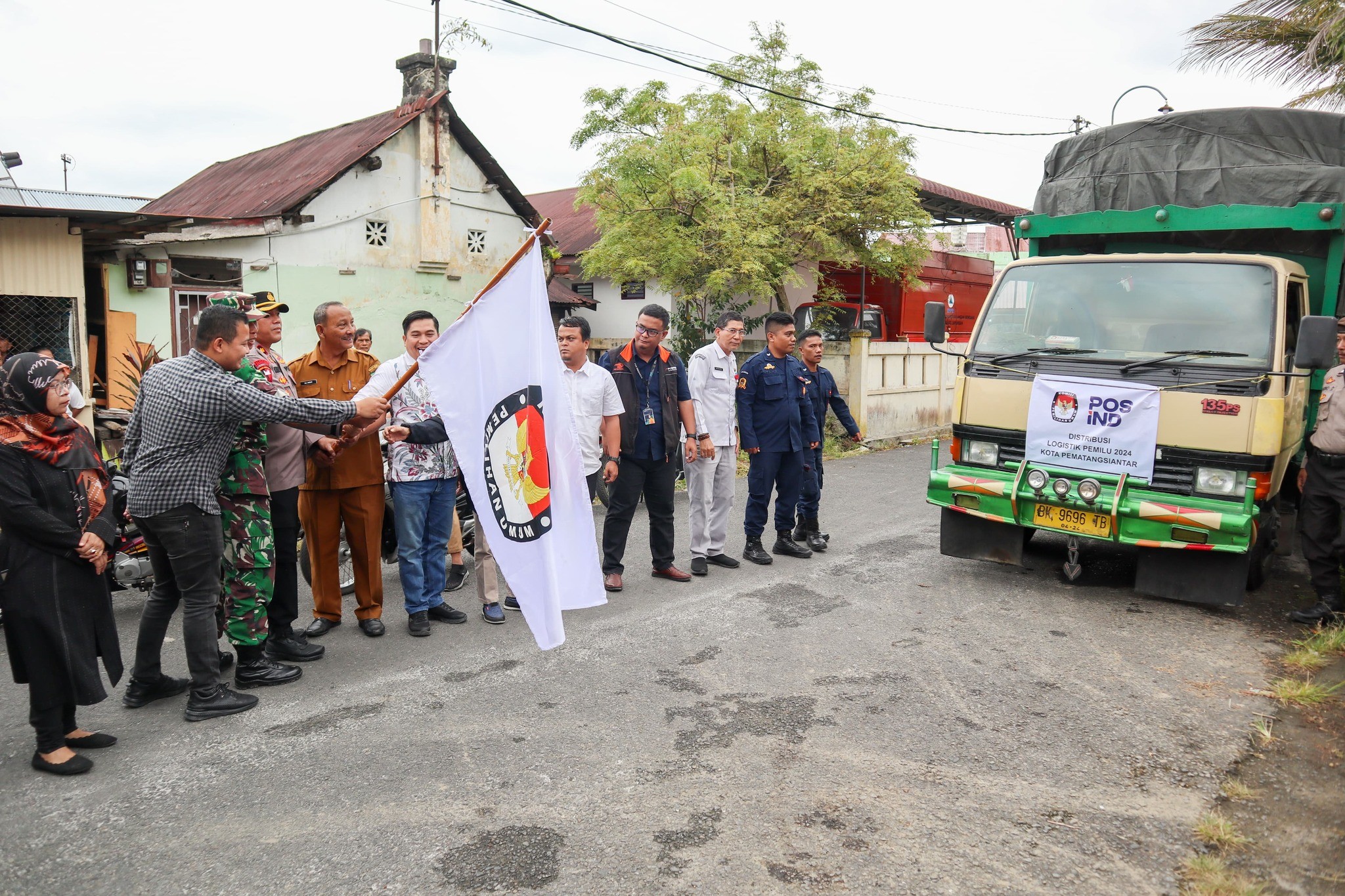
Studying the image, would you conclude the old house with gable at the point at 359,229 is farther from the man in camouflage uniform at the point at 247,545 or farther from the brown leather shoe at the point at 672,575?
the man in camouflage uniform at the point at 247,545

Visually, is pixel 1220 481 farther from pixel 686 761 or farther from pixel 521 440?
pixel 521 440

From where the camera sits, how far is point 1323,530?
222 inches

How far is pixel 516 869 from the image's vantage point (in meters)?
2.96

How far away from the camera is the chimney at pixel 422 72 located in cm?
1576

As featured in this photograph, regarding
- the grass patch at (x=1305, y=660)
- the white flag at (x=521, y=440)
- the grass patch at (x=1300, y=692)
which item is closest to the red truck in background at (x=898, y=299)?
the grass patch at (x=1305, y=660)

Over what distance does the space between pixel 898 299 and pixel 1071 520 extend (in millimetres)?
12246

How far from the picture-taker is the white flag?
13.6ft

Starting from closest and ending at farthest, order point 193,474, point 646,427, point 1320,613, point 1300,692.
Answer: point 193,474
point 1300,692
point 1320,613
point 646,427

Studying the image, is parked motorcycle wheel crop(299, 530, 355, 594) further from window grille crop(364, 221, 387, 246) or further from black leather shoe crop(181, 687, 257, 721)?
window grille crop(364, 221, 387, 246)

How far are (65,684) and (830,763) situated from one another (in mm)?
3014

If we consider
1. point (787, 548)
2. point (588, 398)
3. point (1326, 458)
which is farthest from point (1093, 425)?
point (588, 398)

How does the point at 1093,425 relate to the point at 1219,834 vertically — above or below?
above

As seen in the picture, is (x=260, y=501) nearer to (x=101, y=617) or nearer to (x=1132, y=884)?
(x=101, y=617)

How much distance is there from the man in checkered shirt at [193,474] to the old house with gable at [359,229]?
890cm
